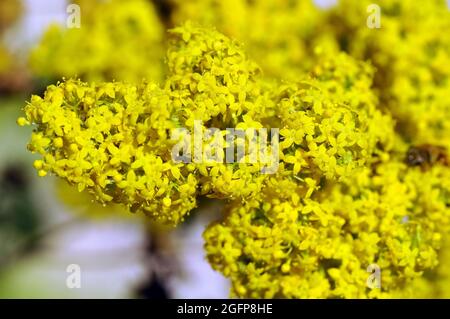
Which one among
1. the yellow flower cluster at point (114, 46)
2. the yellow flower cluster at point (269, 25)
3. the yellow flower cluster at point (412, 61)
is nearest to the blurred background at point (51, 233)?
the yellow flower cluster at point (114, 46)

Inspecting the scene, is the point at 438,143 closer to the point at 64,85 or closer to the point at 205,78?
the point at 205,78

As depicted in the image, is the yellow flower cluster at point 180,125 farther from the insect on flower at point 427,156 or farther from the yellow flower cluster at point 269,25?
the yellow flower cluster at point 269,25

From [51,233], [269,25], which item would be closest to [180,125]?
[269,25]

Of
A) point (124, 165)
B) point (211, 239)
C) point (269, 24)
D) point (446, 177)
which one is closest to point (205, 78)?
point (124, 165)

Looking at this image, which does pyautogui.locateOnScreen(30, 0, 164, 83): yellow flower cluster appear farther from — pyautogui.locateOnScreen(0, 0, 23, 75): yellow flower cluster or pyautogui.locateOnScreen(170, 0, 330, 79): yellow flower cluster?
pyautogui.locateOnScreen(0, 0, 23, 75): yellow flower cluster

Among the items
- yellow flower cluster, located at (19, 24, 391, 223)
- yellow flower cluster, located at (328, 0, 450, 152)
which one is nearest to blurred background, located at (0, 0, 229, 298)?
yellow flower cluster, located at (328, 0, 450, 152)

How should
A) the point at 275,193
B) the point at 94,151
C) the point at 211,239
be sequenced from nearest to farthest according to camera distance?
the point at 94,151 < the point at 275,193 < the point at 211,239
